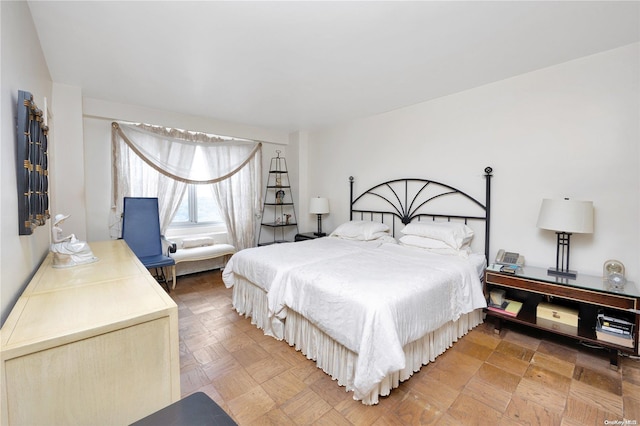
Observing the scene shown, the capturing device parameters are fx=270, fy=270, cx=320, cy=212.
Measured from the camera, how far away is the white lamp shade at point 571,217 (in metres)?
2.05

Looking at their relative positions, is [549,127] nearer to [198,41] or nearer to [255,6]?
[255,6]

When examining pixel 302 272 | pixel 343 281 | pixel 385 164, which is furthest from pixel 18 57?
pixel 385 164

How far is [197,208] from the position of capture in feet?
13.7

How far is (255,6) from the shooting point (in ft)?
5.31

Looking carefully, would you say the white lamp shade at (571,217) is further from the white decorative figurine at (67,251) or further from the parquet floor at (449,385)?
the white decorative figurine at (67,251)

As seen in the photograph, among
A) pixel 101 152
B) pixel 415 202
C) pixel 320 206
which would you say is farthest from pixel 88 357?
pixel 320 206

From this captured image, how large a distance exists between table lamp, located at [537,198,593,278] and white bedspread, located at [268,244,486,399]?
62 centimetres

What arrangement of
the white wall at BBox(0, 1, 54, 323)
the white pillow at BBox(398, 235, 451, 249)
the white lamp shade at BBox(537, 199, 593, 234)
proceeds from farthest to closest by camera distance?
the white pillow at BBox(398, 235, 451, 249) → the white lamp shade at BBox(537, 199, 593, 234) → the white wall at BBox(0, 1, 54, 323)

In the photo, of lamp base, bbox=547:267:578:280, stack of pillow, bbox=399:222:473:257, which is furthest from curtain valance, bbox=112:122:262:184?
lamp base, bbox=547:267:578:280

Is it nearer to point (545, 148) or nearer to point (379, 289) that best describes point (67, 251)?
point (379, 289)

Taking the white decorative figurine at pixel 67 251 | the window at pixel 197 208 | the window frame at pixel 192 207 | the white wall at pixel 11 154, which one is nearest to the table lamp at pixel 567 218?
the white wall at pixel 11 154

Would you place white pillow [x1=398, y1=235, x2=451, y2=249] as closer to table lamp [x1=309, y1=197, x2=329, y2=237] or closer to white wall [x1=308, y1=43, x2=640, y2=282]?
white wall [x1=308, y1=43, x2=640, y2=282]

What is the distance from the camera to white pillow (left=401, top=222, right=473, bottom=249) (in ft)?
8.65

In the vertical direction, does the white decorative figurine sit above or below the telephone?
above
